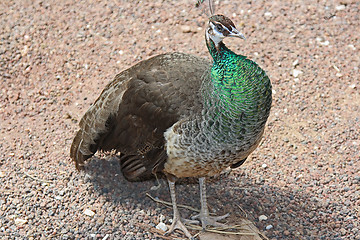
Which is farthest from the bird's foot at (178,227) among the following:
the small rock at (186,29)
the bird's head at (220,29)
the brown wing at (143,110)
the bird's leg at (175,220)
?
the small rock at (186,29)

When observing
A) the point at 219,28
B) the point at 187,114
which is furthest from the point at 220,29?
the point at 187,114

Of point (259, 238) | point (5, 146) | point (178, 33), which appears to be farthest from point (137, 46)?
point (259, 238)

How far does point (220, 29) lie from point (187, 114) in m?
0.66

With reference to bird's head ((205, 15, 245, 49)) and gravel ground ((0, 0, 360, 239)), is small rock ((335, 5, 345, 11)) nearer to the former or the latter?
gravel ground ((0, 0, 360, 239))

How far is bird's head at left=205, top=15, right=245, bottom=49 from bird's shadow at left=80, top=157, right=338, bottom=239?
1.59 metres

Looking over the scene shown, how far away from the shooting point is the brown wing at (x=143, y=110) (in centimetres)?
391

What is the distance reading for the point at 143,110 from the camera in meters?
4.02

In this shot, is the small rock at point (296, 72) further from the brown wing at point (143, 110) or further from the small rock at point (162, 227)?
the small rock at point (162, 227)

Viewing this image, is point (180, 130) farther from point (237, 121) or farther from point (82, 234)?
point (82, 234)

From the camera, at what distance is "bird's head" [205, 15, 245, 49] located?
3.62 m

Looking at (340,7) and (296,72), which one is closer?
(296,72)

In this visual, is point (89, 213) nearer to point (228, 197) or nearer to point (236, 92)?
point (228, 197)

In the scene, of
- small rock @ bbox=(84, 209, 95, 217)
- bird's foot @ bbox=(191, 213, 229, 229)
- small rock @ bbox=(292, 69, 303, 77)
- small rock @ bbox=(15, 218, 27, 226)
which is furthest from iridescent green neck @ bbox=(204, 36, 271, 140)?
small rock @ bbox=(292, 69, 303, 77)

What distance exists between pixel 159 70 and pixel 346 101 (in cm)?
233
